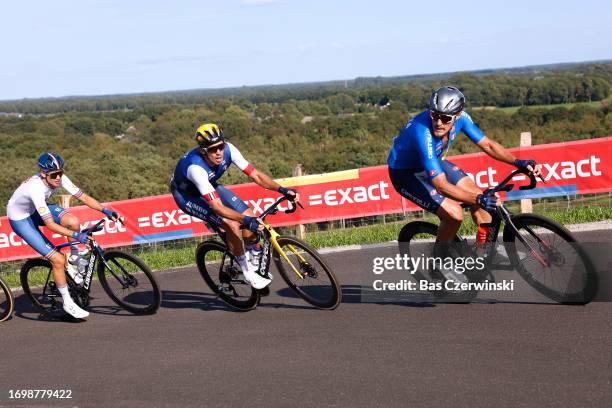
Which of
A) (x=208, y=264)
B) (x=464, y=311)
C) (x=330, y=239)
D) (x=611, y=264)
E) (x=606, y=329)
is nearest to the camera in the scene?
(x=606, y=329)

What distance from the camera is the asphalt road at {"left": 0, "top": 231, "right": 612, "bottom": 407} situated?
5246 mm

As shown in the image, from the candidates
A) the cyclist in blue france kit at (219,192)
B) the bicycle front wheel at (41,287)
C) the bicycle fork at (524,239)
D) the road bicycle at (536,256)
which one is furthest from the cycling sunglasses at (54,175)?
the bicycle fork at (524,239)

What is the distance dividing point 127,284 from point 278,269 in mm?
1995

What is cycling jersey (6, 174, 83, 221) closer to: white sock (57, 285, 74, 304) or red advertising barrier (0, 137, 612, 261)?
white sock (57, 285, 74, 304)

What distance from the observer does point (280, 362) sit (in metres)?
6.34

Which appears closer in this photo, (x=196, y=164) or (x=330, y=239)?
(x=196, y=164)

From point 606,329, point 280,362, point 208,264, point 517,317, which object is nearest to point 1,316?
point 208,264

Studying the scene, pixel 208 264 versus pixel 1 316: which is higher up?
pixel 208 264

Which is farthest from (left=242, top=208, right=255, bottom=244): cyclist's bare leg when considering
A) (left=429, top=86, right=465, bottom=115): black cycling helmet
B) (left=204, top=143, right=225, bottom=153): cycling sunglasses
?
(left=429, top=86, right=465, bottom=115): black cycling helmet

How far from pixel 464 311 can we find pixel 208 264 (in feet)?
10.5

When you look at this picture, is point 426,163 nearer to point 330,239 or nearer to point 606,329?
point 606,329

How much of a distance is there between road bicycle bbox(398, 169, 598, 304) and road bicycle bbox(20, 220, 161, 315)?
348 centimetres

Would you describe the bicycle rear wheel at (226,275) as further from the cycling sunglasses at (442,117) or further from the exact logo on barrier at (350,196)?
the exact logo on barrier at (350,196)

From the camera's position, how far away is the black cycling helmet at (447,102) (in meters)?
6.77
